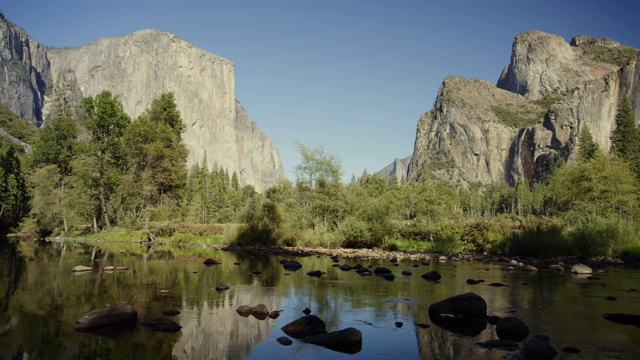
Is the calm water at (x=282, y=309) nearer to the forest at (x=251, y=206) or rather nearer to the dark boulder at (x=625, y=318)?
the dark boulder at (x=625, y=318)

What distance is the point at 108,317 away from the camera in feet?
33.2

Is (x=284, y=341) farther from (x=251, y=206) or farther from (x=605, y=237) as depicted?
(x=251, y=206)

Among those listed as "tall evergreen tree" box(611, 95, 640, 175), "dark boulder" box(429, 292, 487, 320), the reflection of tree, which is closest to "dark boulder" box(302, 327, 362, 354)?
"dark boulder" box(429, 292, 487, 320)

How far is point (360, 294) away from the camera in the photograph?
1508 cm

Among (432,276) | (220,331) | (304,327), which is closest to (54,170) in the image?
(432,276)

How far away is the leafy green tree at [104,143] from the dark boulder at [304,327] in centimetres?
4471

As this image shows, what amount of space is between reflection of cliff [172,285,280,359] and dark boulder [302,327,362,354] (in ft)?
4.14

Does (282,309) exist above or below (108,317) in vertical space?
below

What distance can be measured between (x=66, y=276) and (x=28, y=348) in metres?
11.6

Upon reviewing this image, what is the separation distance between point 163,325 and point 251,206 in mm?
31666

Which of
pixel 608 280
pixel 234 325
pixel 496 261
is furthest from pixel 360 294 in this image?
pixel 496 261

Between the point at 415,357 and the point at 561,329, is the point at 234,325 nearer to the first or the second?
the point at 415,357

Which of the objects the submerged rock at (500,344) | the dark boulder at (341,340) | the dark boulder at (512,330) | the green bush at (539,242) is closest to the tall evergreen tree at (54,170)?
the green bush at (539,242)

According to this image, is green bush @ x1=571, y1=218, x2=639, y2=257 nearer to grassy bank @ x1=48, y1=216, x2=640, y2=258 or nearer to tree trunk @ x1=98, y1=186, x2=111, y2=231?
grassy bank @ x1=48, y1=216, x2=640, y2=258
